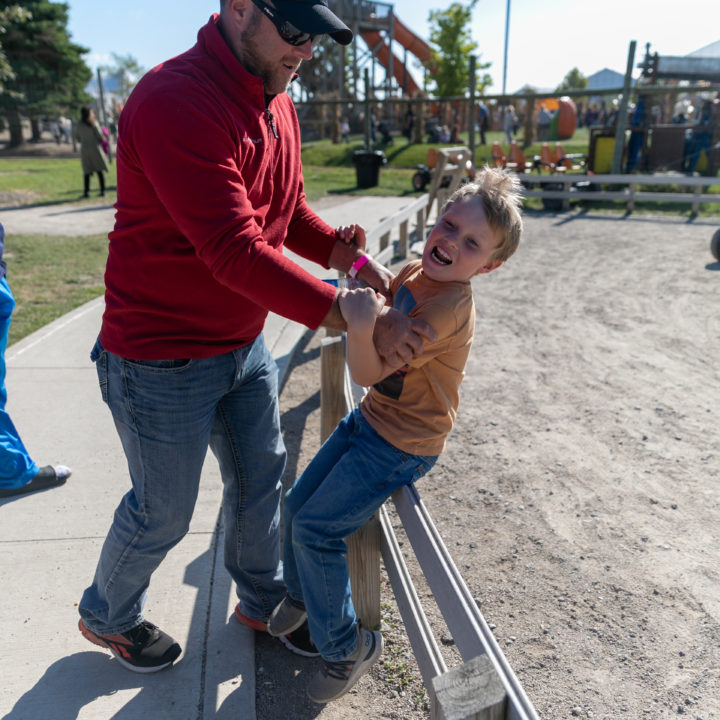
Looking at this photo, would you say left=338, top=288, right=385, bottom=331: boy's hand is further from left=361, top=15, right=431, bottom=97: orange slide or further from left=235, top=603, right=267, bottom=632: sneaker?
left=361, top=15, right=431, bottom=97: orange slide

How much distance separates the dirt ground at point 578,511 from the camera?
8.26ft

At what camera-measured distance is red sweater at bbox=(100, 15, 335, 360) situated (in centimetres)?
168

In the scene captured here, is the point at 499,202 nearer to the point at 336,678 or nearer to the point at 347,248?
the point at 347,248

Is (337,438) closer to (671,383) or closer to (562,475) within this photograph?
(562,475)

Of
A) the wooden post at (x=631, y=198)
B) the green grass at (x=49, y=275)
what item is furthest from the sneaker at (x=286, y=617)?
the wooden post at (x=631, y=198)

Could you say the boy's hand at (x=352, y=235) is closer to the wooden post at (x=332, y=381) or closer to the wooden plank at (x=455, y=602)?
the wooden post at (x=332, y=381)

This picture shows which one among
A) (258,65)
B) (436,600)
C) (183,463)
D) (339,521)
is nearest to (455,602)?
(436,600)

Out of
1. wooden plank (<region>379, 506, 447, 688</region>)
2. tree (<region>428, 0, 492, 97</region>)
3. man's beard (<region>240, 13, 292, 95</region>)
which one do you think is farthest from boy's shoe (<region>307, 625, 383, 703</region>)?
tree (<region>428, 0, 492, 97</region>)

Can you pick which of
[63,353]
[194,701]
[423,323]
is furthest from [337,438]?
[63,353]

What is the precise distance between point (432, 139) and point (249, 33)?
89.4ft

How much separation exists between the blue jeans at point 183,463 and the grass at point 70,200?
421 cm

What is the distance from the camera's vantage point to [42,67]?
3112 cm

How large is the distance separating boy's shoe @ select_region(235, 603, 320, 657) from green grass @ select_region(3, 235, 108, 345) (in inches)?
166

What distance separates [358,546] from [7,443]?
187 centimetres
